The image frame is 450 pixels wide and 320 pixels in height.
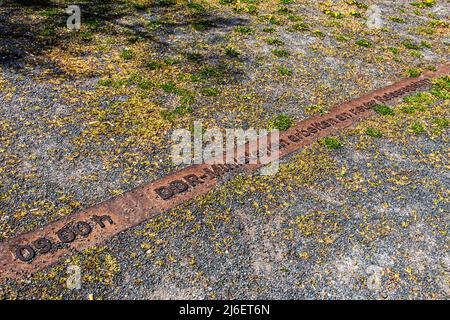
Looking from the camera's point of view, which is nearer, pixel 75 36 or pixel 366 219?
pixel 366 219

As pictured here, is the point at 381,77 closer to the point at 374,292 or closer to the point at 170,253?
the point at 374,292

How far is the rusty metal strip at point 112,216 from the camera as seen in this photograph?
15.4ft

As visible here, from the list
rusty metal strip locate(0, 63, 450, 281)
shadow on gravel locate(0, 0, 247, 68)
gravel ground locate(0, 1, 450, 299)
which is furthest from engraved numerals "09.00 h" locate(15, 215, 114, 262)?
shadow on gravel locate(0, 0, 247, 68)

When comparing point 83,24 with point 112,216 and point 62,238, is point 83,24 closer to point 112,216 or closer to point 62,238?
point 112,216

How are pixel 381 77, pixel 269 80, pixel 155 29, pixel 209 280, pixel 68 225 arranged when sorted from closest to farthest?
A: pixel 209 280
pixel 68 225
pixel 269 80
pixel 381 77
pixel 155 29

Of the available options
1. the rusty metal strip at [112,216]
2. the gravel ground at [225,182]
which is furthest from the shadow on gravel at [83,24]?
the rusty metal strip at [112,216]

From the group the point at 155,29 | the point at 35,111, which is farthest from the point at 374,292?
the point at 155,29

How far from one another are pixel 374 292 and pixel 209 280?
199cm

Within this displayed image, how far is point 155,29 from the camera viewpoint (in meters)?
10.7

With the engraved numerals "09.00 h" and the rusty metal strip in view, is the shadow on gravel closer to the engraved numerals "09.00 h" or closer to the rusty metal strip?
the rusty metal strip

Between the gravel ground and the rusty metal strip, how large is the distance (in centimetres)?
16

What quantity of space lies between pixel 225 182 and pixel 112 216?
5.73ft

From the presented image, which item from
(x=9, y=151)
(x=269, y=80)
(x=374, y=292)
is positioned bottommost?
(x=374, y=292)

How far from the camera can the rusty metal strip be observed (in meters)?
4.69
